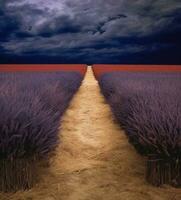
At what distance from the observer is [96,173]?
2998 millimetres

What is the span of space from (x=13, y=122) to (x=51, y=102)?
1.93 m

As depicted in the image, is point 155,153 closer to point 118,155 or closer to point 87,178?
point 87,178

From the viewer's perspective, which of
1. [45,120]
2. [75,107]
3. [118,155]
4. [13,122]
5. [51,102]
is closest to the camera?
[13,122]

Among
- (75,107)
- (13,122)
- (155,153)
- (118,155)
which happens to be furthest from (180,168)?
(75,107)

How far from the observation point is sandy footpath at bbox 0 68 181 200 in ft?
8.35

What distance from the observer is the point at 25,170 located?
2586 millimetres

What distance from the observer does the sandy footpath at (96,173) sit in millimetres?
2545

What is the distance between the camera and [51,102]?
443 centimetres

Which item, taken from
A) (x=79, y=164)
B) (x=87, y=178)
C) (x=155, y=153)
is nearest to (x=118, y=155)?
Result: (x=79, y=164)

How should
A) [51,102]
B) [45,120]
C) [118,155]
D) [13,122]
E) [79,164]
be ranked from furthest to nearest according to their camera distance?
[51,102] → [118,155] → [79,164] → [45,120] → [13,122]

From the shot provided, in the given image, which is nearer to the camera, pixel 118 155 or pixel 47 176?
pixel 47 176

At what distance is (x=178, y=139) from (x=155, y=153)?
0.21 meters

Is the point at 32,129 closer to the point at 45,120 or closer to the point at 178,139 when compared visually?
the point at 45,120

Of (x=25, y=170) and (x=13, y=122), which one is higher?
(x=13, y=122)
